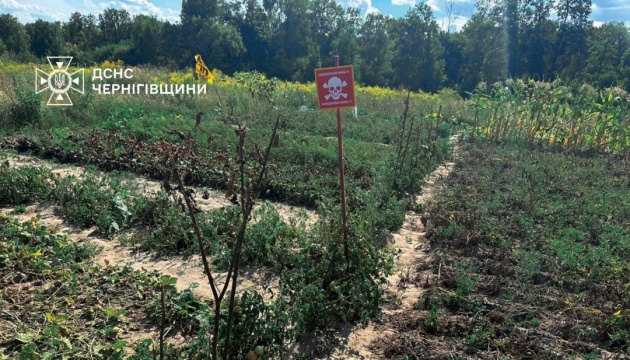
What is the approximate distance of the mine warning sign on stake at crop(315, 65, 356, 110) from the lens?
12.5ft

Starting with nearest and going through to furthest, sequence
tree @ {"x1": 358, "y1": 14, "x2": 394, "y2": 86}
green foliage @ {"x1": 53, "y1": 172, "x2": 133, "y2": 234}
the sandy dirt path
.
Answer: the sandy dirt path, green foliage @ {"x1": 53, "y1": 172, "x2": 133, "y2": 234}, tree @ {"x1": 358, "y1": 14, "x2": 394, "y2": 86}

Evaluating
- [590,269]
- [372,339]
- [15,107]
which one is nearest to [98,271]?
[372,339]

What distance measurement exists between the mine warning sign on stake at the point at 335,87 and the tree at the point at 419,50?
28585mm

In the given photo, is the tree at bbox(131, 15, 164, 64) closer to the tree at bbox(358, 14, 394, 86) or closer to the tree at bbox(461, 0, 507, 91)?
the tree at bbox(358, 14, 394, 86)

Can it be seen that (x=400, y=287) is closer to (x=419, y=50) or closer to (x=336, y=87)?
(x=336, y=87)

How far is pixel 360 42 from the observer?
37000 mm

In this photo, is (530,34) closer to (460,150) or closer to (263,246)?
(460,150)

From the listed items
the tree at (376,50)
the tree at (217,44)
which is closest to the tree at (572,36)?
the tree at (376,50)

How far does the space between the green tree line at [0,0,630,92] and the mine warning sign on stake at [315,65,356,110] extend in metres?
27.2

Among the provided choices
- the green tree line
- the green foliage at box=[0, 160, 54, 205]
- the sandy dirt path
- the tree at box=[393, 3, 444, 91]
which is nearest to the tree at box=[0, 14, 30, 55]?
the green tree line

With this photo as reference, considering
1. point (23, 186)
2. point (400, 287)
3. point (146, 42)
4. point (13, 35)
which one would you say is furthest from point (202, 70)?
point (13, 35)

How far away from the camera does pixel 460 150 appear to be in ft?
33.1

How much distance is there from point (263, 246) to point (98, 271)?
146 centimetres

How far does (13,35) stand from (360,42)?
1071 inches
